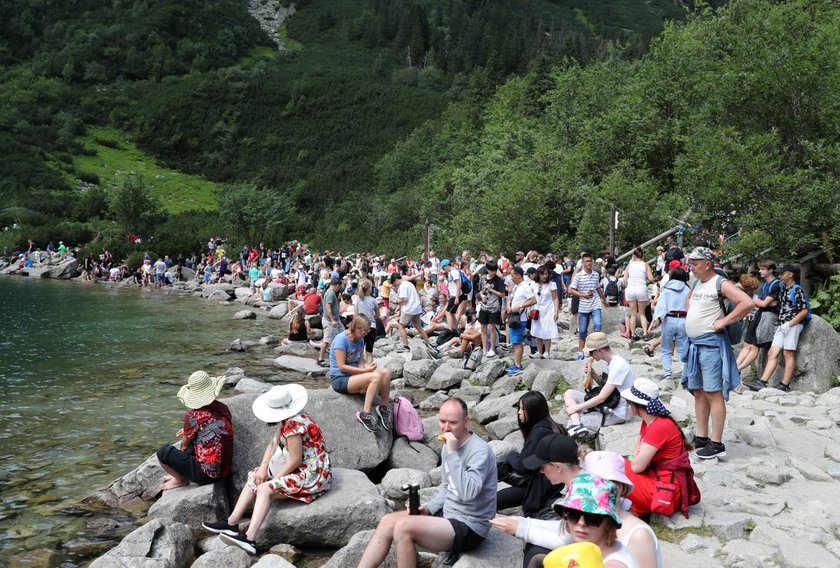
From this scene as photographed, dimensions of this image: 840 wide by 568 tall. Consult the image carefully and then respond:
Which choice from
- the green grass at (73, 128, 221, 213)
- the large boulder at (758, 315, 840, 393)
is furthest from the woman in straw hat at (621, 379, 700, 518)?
the green grass at (73, 128, 221, 213)

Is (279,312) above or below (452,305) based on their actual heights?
below

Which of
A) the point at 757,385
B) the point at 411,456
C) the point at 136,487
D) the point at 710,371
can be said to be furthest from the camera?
the point at 757,385

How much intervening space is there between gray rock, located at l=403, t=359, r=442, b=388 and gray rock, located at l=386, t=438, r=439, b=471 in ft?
13.9

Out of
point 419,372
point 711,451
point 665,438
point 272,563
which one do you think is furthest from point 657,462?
point 419,372

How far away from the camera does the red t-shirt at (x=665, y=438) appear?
17.2ft

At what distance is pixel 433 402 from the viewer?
11078 mm

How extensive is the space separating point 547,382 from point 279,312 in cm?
1573

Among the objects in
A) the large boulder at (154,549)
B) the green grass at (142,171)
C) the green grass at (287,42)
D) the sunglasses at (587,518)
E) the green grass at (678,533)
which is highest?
the green grass at (287,42)

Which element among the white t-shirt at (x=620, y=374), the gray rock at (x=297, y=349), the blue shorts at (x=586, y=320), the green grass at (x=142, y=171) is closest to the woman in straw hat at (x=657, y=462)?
the white t-shirt at (x=620, y=374)

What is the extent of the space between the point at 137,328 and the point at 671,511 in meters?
18.6

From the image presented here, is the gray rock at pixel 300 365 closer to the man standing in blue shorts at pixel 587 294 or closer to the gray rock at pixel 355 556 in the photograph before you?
the man standing in blue shorts at pixel 587 294

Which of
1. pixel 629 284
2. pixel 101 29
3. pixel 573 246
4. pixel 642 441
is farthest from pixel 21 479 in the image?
pixel 101 29

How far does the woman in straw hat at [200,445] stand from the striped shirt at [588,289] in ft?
23.1

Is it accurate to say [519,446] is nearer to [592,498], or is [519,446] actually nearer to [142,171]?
[592,498]
